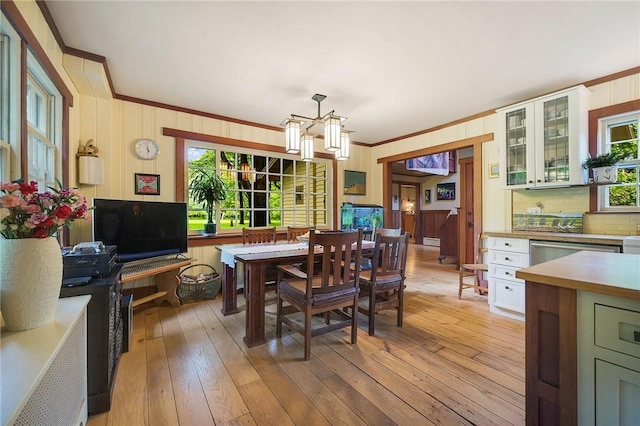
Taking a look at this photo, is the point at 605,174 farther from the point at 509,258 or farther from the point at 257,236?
the point at 257,236

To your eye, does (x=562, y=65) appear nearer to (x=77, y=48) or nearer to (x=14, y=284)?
(x=14, y=284)

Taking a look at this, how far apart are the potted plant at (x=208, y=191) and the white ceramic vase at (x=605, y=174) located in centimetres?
423

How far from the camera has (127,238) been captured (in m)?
2.78

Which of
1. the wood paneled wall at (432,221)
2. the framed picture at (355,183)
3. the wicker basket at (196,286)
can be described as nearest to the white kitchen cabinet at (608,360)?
the wicker basket at (196,286)

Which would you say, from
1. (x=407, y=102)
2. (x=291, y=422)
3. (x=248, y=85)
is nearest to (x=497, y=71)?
(x=407, y=102)

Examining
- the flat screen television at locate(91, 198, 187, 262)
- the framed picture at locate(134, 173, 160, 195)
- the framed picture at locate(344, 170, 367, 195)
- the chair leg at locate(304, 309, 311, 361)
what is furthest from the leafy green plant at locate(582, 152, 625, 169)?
the framed picture at locate(134, 173, 160, 195)

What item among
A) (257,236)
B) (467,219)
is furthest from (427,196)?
(257,236)

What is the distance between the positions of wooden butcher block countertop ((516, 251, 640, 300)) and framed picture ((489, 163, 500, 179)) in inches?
101

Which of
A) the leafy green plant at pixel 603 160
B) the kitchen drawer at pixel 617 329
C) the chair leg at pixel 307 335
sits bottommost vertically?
the chair leg at pixel 307 335

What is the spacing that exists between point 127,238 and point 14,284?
1.98m

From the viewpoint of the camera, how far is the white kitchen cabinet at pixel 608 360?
880 millimetres

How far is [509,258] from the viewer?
9.36 ft

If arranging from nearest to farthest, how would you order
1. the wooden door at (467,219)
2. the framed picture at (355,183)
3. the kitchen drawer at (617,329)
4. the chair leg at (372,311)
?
the kitchen drawer at (617,329) < the chair leg at (372,311) < the wooden door at (467,219) < the framed picture at (355,183)

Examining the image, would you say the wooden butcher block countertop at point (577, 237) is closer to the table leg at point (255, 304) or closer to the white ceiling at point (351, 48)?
the white ceiling at point (351, 48)
